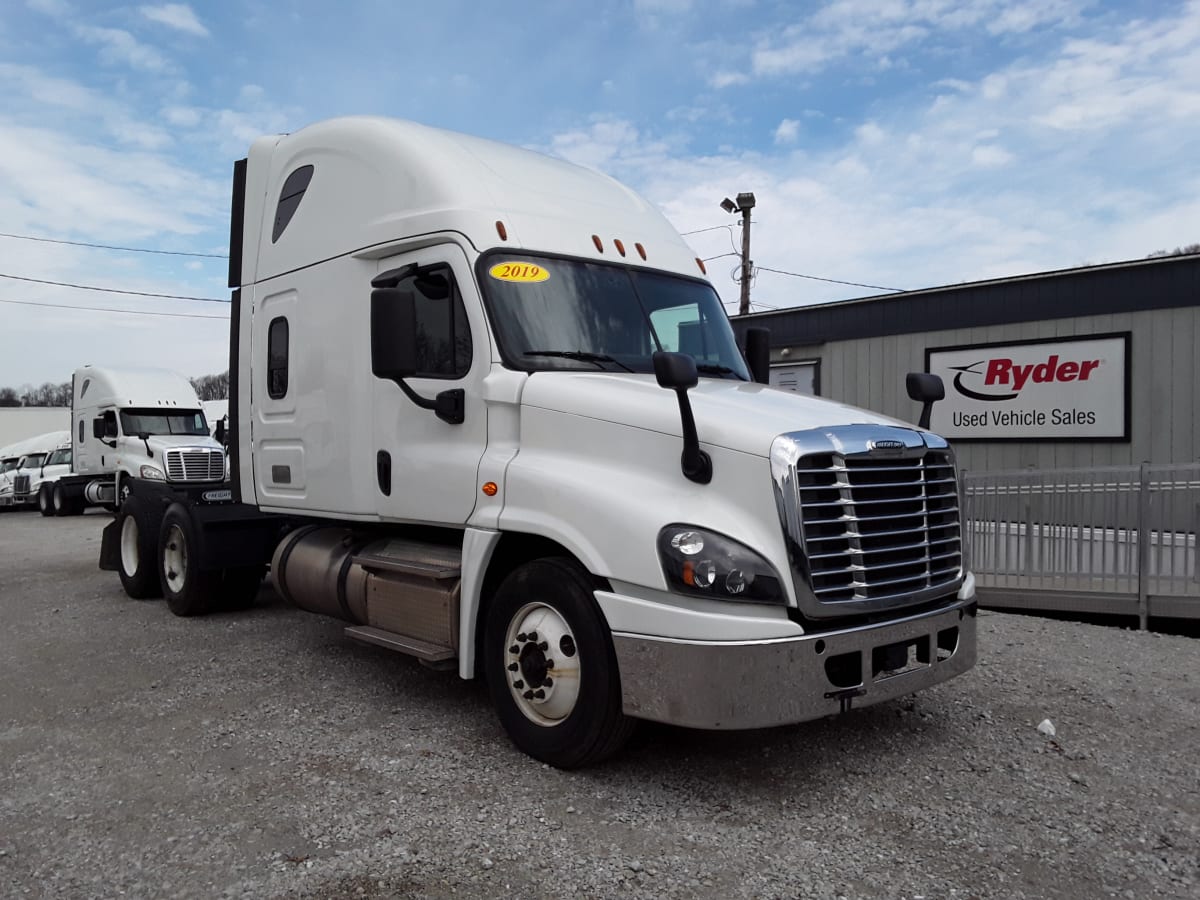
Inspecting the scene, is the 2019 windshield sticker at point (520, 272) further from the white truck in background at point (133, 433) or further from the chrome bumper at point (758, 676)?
the white truck in background at point (133, 433)

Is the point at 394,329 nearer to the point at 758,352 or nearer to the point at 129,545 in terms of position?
the point at 758,352

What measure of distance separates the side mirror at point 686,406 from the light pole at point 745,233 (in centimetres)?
2158

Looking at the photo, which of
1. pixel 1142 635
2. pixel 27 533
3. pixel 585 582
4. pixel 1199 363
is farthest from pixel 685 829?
pixel 27 533

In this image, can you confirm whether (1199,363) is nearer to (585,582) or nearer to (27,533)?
(585,582)

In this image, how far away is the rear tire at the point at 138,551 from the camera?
28.6ft

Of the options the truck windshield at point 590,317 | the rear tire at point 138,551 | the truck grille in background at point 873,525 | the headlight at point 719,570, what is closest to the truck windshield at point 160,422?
the rear tire at point 138,551

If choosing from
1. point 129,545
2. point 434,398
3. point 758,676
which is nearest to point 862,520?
point 758,676

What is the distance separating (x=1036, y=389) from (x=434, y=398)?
10877 mm

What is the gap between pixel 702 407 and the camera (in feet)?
13.5

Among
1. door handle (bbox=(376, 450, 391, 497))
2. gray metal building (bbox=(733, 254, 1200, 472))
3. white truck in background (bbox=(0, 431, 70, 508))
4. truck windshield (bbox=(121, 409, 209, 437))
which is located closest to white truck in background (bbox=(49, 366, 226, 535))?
truck windshield (bbox=(121, 409, 209, 437))

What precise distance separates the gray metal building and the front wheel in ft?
35.5

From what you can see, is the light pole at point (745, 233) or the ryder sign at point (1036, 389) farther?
the light pole at point (745, 233)

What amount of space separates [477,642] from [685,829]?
1.56 m

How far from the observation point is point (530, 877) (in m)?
3.26
